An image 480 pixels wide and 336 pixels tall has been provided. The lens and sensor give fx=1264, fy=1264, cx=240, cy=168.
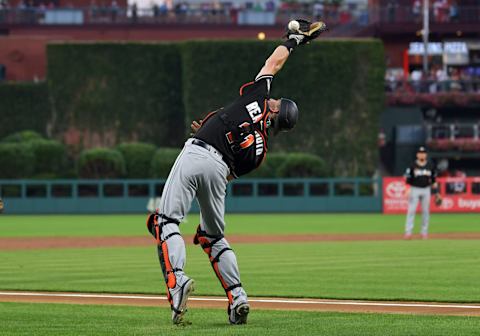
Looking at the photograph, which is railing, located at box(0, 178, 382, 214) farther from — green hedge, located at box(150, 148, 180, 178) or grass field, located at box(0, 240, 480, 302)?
grass field, located at box(0, 240, 480, 302)

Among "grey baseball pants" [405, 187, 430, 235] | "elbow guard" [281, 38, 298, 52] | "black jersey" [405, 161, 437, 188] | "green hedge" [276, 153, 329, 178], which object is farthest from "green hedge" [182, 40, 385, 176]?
"elbow guard" [281, 38, 298, 52]

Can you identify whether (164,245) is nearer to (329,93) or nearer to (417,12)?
(329,93)

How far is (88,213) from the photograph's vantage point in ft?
169

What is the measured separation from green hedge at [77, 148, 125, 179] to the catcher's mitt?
4359 cm

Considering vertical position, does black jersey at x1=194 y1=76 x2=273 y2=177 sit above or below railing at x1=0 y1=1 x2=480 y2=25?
above

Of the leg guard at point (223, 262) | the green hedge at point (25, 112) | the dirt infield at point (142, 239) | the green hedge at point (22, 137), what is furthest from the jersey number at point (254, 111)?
the green hedge at point (25, 112)

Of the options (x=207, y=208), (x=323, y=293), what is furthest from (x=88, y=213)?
(x=207, y=208)

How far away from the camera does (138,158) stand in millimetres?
56188

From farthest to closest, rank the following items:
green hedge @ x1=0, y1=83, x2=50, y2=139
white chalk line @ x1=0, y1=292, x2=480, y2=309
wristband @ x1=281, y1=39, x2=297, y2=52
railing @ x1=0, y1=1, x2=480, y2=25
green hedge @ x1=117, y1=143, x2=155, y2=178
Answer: railing @ x1=0, y1=1, x2=480, y2=25, green hedge @ x1=0, y1=83, x2=50, y2=139, green hedge @ x1=117, y1=143, x2=155, y2=178, white chalk line @ x1=0, y1=292, x2=480, y2=309, wristband @ x1=281, y1=39, x2=297, y2=52

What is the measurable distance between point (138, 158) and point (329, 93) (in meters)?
9.71

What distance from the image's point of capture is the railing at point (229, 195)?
50.9 m

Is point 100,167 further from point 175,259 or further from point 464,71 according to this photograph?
point 175,259

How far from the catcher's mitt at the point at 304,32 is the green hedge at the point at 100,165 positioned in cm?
4359

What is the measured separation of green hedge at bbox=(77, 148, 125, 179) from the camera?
5497 cm
